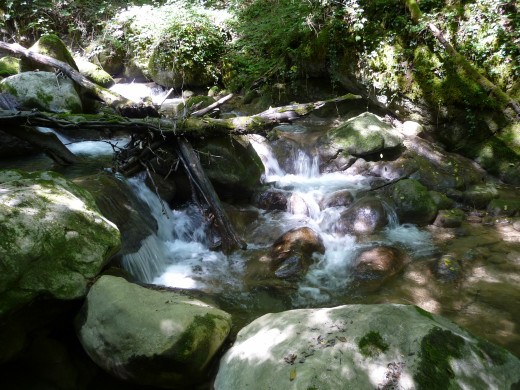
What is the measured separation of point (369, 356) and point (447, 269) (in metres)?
2.99

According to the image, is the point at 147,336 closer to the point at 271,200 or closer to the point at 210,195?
the point at 210,195

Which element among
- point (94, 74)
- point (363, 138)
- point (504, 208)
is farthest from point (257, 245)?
point (94, 74)

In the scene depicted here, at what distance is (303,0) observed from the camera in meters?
9.34

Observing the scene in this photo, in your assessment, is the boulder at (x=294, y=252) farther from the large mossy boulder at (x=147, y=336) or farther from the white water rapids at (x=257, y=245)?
the large mossy boulder at (x=147, y=336)

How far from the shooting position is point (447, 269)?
14.4 ft

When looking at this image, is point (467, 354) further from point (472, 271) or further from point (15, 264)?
point (15, 264)

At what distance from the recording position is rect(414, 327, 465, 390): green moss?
192 centimetres

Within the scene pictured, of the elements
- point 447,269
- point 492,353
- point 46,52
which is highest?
point 46,52

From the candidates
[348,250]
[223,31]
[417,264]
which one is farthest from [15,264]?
[223,31]

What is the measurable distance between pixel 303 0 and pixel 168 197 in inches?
301

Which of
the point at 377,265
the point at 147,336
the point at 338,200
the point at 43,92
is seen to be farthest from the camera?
the point at 43,92

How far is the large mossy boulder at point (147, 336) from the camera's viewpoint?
232 cm

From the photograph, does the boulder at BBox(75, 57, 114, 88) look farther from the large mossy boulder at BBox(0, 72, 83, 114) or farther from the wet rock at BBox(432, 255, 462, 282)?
the wet rock at BBox(432, 255, 462, 282)

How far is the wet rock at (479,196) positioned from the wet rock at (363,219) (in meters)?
1.86
